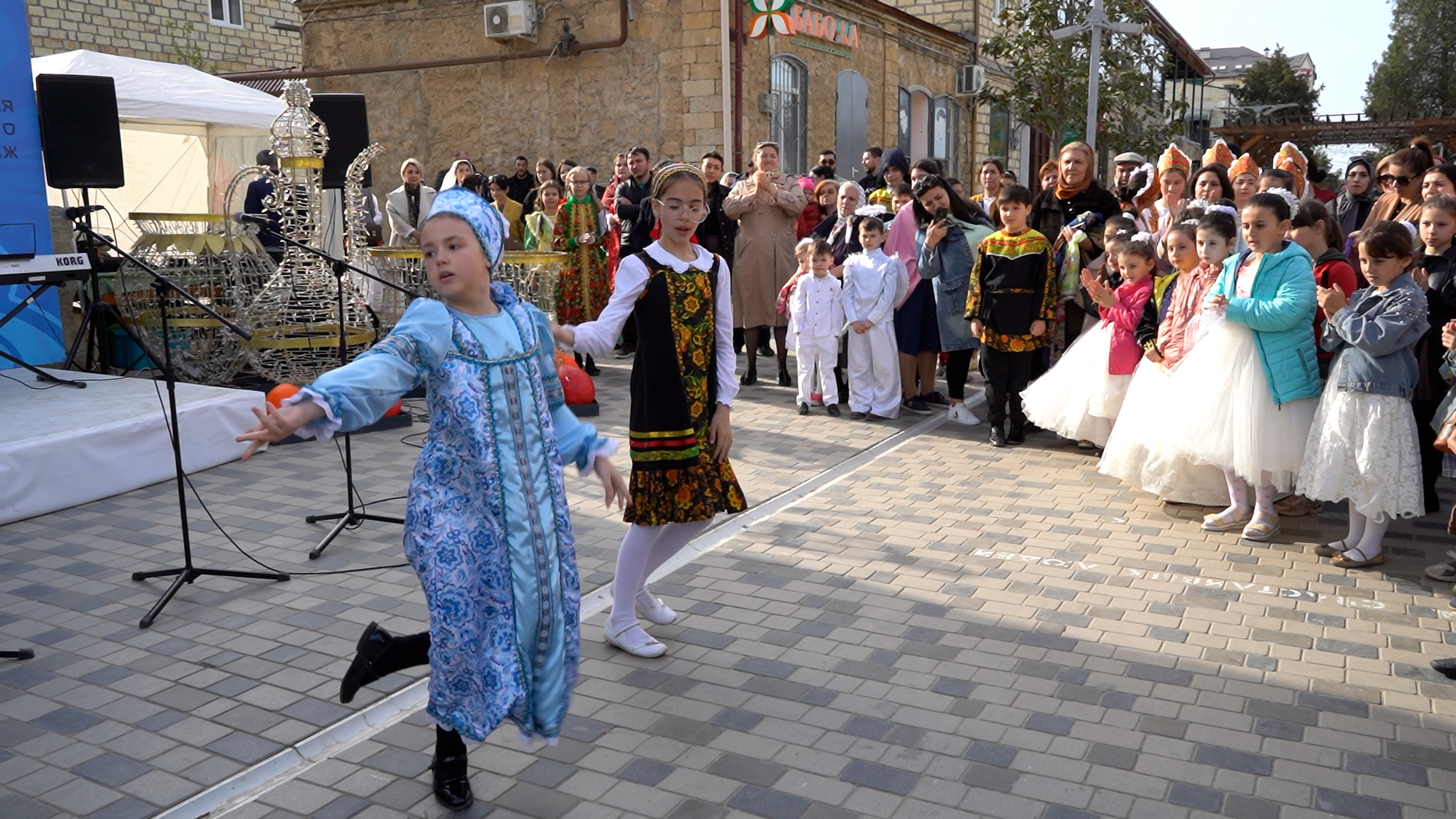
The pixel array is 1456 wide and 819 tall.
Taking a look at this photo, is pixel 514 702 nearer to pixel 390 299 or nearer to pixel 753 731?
pixel 753 731

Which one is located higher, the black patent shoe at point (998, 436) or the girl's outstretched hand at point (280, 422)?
the girl's outstretched hand at point (280, 422)

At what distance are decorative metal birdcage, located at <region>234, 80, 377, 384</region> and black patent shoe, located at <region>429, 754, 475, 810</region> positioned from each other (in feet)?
19.0

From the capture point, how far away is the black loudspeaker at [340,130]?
33.5 ft

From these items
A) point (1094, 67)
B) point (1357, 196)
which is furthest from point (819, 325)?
point (1094, 67)

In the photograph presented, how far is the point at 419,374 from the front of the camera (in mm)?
3041

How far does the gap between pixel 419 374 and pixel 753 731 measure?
1.64 meters

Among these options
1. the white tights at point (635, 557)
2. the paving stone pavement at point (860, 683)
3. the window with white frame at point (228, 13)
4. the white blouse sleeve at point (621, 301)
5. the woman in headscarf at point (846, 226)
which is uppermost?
the window with white frame at point (228, 13)

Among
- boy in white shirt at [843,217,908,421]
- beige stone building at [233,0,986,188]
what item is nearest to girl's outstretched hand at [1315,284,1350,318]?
boy in white shirt at [843,217,908,421]

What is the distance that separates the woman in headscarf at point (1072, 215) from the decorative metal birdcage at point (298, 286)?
5.36 meters

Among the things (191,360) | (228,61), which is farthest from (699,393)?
(228,61)

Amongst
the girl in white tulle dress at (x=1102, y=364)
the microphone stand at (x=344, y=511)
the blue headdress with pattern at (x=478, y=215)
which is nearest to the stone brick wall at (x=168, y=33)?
the microphone stand at (x=344, y=511)

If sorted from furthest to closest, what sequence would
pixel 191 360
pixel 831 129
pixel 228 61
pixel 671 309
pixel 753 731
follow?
pixel 228 61, pixel 831 129, pixel 191 360, pixel 671 309, pixel 753 731

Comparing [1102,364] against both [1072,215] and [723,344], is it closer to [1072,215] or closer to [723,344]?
[1072,215]

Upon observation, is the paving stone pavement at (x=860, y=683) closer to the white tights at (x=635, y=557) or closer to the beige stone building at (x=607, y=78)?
the white tights at (x=635, y=557)
